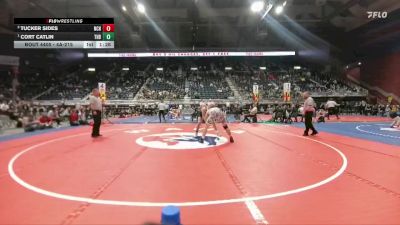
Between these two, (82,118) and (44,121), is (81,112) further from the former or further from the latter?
(44,121)

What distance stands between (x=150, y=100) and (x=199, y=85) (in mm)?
6928

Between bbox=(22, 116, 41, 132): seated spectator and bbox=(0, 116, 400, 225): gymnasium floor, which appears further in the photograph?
bbox=(22, 116, 41, 132): seated spectator

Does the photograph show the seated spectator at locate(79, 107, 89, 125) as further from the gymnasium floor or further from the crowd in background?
the gymnasium floor

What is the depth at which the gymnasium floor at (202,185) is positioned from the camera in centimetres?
324

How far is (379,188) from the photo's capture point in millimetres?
4262
